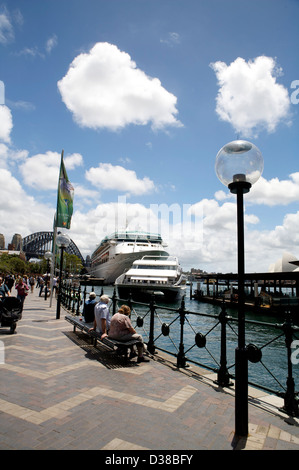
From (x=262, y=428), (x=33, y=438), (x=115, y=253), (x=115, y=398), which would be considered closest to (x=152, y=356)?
(x=115, y=398)

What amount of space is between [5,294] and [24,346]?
2.84 meters

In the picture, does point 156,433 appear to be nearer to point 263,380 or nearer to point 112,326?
point 112,326

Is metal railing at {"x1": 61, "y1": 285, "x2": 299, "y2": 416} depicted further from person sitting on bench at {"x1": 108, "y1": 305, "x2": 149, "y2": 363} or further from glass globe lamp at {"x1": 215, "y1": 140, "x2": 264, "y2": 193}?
glass globe lamp at {"x1": 215, "y1": 140, "x2": 264, "y2": 193}

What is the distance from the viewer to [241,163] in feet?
13.1

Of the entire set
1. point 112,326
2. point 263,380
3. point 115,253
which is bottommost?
point 263,380

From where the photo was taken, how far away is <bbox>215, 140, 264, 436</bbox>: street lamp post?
376 centimetres

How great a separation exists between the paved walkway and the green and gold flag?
10179 millimetres

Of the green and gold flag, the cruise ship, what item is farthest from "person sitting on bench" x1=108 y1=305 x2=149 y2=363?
the cruise ship

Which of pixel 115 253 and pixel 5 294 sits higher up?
pixel 115 253

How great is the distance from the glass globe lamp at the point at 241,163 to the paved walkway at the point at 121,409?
10.3 ft

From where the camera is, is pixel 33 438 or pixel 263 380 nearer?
pixel 33 438

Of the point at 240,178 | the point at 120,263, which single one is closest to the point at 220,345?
the point at 240,178

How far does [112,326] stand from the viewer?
6648 mm
